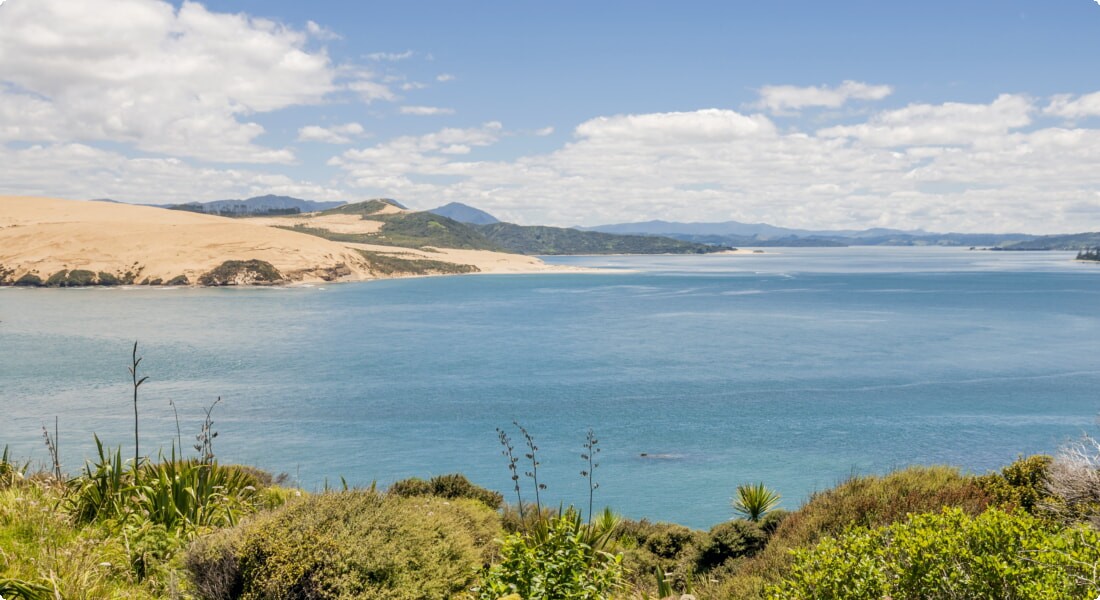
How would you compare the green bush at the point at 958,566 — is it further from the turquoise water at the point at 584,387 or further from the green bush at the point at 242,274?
the green bush at the point at 242,274

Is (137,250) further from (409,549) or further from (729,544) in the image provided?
(409,549)

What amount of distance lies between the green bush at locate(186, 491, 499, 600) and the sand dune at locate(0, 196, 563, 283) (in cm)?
14582

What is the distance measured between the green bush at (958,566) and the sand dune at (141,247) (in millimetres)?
149390

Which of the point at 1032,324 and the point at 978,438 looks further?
the point at 1032,324

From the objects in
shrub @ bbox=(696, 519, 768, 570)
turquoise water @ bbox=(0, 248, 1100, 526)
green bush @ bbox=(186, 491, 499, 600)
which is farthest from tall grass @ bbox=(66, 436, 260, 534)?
turquoise water @ bbox=(0, 248, 1100, 526)

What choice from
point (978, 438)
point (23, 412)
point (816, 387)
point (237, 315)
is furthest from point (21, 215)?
point (978, 438)

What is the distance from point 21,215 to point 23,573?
650 feet

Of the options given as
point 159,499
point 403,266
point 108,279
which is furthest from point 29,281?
point 159,499

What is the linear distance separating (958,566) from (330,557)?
5868 mm

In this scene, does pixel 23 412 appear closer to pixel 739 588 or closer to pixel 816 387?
pixel 739 588

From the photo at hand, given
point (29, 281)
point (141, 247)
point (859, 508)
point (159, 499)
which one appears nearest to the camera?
point (159, 499)

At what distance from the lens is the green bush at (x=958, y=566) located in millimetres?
6211

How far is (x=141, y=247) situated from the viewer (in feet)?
485

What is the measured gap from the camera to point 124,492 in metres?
10.5
